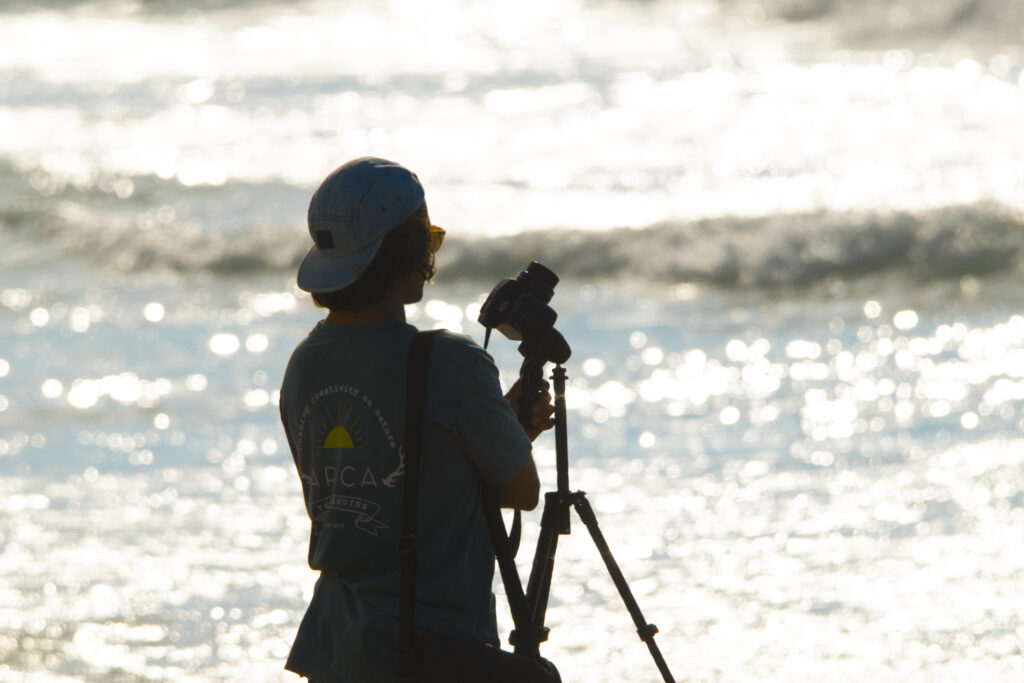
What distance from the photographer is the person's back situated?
200 centimetres

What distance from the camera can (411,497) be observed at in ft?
6.54

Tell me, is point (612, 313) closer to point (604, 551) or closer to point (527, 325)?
point (604, 551)

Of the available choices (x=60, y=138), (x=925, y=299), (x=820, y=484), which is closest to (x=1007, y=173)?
(x=925, y=299)

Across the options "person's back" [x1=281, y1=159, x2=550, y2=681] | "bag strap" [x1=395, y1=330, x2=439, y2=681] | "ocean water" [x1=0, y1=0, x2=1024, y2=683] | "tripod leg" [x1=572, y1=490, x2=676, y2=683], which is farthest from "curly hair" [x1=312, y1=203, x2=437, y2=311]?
"ocean water" [x1=0, y1=0, x2=1024, y2=683]

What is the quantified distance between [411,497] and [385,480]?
56 mm

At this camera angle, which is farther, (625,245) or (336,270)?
(625,245)

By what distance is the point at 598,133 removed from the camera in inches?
598

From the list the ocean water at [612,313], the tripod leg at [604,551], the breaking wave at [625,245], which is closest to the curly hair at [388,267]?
the tripod leg at [604,551]

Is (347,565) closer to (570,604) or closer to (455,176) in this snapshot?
(570,604)

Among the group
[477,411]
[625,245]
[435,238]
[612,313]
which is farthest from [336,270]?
[625,245]

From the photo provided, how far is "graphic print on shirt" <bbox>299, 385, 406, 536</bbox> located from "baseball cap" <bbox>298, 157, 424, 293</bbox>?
0.56 feet

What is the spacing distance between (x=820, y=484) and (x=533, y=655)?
3379 mm

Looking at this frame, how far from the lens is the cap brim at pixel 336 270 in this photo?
201 cm

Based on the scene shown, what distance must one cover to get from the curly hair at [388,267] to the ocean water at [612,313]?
2.26m
